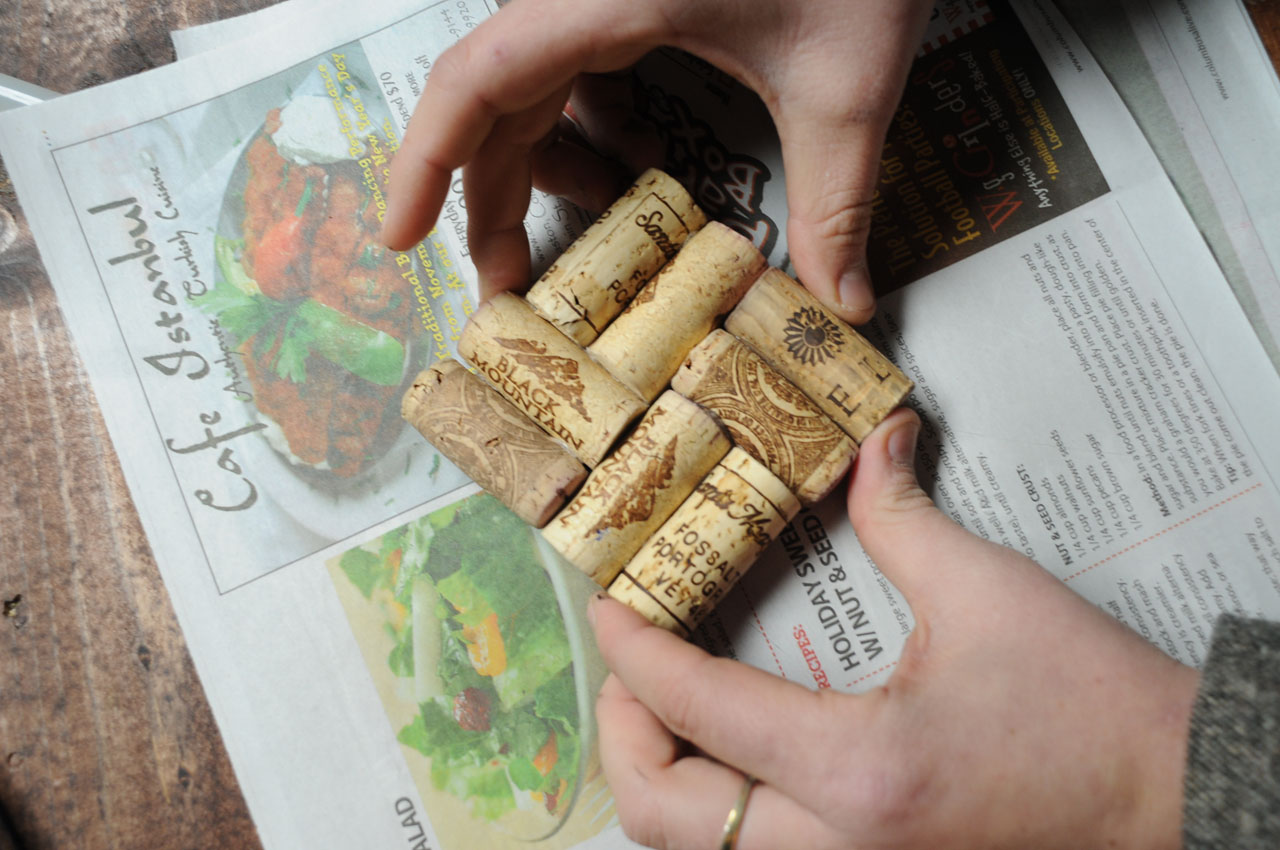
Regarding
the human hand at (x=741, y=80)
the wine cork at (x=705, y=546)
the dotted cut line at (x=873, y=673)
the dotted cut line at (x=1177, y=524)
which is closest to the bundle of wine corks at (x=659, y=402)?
the wine cork at (x=705, y=546)

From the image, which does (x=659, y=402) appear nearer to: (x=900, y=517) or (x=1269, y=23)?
(x=900, y=517)

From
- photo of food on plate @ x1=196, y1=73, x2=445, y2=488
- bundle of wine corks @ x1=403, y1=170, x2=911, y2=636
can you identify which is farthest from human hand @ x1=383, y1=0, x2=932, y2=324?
photo of food on plate @ x1=196, y1=73, x2=445, y2=488

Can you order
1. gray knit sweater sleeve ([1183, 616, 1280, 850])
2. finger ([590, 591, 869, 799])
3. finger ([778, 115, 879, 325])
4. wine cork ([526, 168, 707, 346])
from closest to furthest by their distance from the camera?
gray knit sweater sleeve ([1183, 616, 1280, 850])
finger ([590, 591, 869, 799])
finger ([778, 115, 879, 325])
wine cork ([526, 168, 707, 346])

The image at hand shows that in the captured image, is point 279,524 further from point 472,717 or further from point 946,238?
point 946,238

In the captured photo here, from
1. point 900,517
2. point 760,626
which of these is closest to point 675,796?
point 760,626

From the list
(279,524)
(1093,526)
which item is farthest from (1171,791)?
(279,524)

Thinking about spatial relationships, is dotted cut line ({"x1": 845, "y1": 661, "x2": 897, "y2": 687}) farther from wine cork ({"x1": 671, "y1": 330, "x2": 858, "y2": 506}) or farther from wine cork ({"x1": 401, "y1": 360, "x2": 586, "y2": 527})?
wine cork ({"x1": 401, "y1": 360, "x2": 586, "y2": 527})

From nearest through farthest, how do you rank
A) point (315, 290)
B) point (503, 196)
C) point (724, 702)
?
point (724, 702)
point (503, 196)
point (315, 290)
